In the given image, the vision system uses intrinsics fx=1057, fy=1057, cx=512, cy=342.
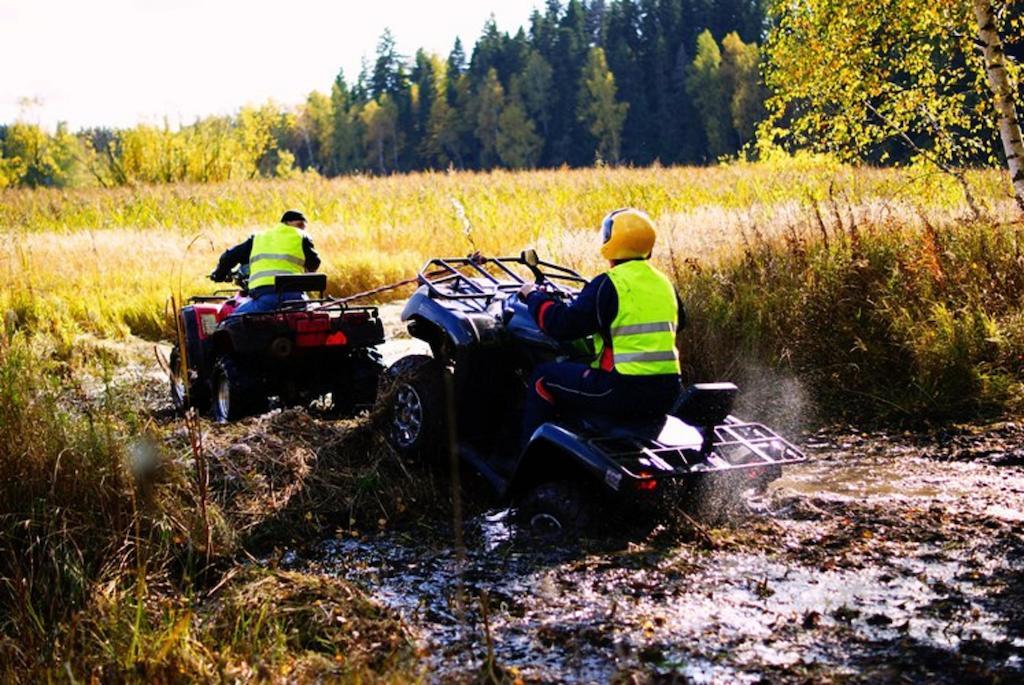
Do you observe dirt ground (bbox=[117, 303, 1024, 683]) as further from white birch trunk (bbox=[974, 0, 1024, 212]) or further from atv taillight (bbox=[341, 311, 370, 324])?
white birch trunk (bbox=[974, 0, 1024, 212])

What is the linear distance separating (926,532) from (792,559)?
2.93 ft

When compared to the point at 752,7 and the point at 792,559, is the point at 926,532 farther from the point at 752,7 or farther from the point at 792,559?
the point at 752,7

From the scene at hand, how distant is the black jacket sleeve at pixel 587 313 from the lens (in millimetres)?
5336

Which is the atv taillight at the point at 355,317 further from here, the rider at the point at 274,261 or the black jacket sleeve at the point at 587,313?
the black jacket sleeve at the point at 587,313

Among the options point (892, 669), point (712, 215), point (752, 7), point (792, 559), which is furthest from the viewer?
point (752, 7)

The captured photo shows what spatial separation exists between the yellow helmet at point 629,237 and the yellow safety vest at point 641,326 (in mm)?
85

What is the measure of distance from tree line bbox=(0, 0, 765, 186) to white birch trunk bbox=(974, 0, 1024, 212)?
4651 centimetres

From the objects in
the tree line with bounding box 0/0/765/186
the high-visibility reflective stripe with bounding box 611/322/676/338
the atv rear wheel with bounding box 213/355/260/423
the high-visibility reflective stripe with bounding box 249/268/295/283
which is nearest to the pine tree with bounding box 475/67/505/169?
the tree line with bounding box 0/0/765/186

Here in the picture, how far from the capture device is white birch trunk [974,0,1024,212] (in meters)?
9.04

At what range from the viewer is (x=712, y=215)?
12.5 m

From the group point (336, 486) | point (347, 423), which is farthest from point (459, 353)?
point (347, 423)

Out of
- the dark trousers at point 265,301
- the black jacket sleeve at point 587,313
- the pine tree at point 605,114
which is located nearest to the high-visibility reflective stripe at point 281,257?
the dark trousers at point 265,301

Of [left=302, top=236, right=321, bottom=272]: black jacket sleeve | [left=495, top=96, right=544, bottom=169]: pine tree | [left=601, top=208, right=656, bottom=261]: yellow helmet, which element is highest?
[left=495, top=96, right=544, bottom=169]: pine tree

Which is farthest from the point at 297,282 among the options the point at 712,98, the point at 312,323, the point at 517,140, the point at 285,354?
the point at 517,140
